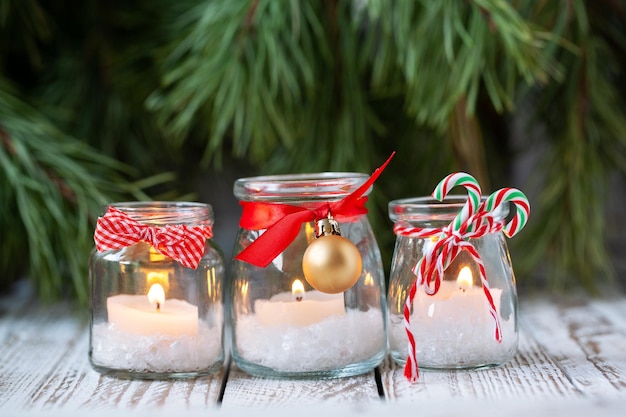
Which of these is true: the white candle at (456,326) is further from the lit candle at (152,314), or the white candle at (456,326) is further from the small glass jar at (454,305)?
the lit candle at (152,314)

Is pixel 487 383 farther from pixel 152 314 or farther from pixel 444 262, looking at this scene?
pixel 152 314

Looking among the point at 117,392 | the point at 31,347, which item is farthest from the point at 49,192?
the point at 117,392

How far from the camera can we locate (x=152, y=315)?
59 centimetres

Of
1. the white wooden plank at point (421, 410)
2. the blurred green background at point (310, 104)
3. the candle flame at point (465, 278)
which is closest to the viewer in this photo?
the white wooden plank at point (421, 410)

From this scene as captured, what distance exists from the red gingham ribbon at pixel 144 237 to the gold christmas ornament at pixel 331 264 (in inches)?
3.6

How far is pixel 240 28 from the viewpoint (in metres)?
0.74

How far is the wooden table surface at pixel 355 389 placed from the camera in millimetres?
511

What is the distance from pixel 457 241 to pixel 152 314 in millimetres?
228

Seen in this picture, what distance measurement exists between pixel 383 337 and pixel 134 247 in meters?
0.20

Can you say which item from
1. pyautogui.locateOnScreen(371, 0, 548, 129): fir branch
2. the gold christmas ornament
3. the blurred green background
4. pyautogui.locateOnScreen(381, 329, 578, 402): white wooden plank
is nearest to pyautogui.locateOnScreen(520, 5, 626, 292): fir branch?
the blurred green background

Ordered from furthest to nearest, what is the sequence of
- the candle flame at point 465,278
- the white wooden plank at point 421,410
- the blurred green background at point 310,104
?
the blurred green background at point 310,104 → the candle flame at point 465,278 → the white wooden plank at point 421,410

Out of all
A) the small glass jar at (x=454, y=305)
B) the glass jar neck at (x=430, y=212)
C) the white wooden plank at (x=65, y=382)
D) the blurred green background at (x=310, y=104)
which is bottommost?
the white wooden plank at (x=65, y=382)

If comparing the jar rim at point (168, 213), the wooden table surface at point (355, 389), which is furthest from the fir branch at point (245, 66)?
the wooden table surface at point (355, 389)

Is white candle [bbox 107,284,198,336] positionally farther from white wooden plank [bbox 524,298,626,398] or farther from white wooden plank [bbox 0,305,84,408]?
white wooden plank [bbox 524,298,626,398]
